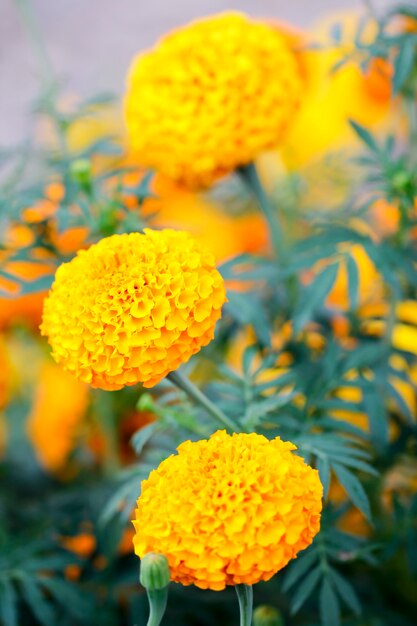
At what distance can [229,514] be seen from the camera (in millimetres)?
480

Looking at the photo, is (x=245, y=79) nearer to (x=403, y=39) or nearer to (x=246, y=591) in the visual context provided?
(x=403, y=39)

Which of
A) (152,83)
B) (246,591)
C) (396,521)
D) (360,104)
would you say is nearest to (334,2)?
(360,104)

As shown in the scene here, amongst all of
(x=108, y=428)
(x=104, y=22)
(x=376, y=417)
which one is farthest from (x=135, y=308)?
(x=104, y=22)

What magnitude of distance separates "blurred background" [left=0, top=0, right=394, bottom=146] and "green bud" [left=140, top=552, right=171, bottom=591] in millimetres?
2077

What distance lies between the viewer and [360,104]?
52.8 inches

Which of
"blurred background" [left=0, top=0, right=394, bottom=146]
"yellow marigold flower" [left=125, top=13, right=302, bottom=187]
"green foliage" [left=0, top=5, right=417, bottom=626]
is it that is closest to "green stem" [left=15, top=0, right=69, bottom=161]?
"green foliage" [left=0, top=5, right=417, bottom=626]

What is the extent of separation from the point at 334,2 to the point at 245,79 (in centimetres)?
204

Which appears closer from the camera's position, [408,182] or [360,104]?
[408,182]

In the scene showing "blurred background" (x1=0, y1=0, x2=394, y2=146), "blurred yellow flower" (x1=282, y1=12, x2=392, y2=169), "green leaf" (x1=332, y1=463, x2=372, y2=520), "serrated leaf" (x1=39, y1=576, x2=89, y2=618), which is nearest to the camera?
"green leaf" (x1=332, y1=463, x2=372, y2=520)

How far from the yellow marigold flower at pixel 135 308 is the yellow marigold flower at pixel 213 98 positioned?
305mm

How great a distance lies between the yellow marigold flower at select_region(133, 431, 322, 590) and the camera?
478mm

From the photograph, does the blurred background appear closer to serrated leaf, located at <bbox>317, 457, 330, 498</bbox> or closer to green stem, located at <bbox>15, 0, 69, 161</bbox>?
green stem, located at <bbox>15, 0, 69, 161</bbox>

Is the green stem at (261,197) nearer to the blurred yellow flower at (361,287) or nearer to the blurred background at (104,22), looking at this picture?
the blurred yellow flower at (361,287)

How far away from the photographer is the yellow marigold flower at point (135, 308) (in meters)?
0.56
